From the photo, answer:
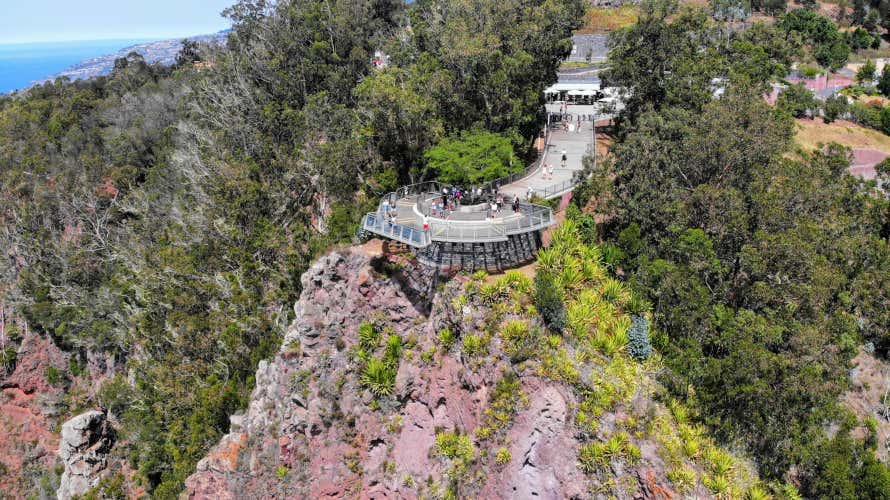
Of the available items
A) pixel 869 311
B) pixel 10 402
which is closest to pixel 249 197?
pixel 10 402

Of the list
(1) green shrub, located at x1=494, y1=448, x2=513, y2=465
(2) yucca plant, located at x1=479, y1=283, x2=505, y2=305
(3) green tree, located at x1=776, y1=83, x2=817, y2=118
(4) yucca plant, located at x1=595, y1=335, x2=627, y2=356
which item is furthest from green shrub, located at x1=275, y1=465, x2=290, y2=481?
(3) green tree, located at x1=776, y1=83, x2=817, y2=118

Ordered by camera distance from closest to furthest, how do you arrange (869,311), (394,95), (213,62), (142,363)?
(869,311) < (394,95) < (142,363) < (213,62)

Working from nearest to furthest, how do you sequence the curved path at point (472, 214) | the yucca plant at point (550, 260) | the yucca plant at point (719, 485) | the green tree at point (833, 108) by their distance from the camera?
the yucca plant at point (719, 485) → the yucca plant at point (550, 260) → the curved path at point (472, 214) → the green tree at point (833, 108)

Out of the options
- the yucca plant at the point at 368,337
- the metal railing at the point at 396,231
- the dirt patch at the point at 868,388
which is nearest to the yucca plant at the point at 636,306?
the metal railing at the point at 396,231

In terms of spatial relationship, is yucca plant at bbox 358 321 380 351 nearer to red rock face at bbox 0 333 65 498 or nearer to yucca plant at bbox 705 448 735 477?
yucca plant at bbox 705 448 735 477

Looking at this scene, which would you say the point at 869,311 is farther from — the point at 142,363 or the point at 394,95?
→ the point at 142,363

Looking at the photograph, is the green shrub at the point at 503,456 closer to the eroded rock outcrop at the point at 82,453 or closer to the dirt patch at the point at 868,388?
the dirt patch at the point at 868,388
